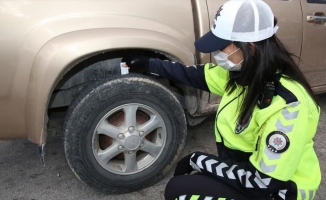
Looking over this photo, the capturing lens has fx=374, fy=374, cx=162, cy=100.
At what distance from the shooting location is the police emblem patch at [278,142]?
1.55m

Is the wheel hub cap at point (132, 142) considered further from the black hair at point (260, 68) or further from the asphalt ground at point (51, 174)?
the black hair at point (260, 68)

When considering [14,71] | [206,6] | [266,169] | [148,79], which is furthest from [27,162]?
[266,169]

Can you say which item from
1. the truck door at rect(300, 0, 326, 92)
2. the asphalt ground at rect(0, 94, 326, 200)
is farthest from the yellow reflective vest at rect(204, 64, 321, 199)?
the truck door at rect(300, 0, 326, 92)

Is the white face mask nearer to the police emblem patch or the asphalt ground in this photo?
the police emblem patch

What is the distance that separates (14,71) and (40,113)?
29 centimetres

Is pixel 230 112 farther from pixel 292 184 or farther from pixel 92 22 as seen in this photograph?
pixel 92 22

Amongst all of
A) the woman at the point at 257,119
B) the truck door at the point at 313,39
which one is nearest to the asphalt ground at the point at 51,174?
the truck door at the point at 313,39

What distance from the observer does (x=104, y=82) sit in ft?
7.72

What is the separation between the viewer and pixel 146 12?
2.42 meters

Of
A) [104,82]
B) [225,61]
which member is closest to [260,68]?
[225,61]

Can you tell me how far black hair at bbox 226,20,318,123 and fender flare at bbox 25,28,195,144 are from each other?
2.64 ft

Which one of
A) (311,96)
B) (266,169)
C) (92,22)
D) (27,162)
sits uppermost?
(92,22)

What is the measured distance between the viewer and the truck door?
2.96m

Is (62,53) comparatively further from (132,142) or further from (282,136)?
(282,136)
